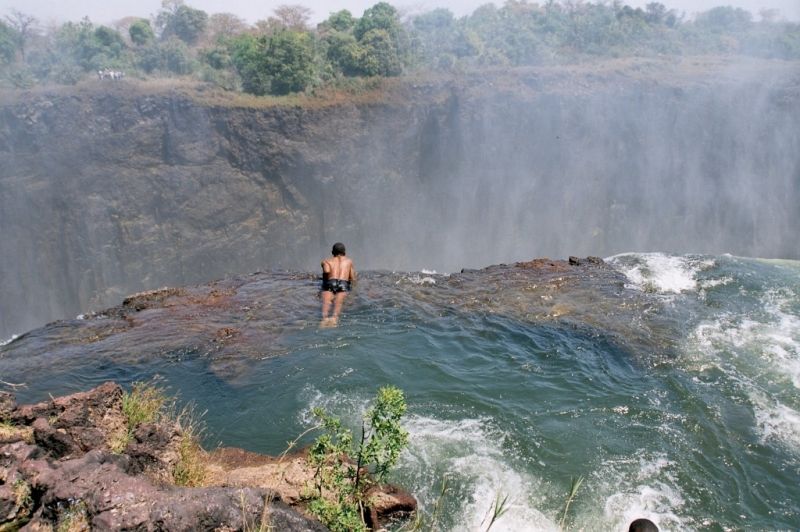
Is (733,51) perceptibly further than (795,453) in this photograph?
Yes

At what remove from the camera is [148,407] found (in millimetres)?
4711

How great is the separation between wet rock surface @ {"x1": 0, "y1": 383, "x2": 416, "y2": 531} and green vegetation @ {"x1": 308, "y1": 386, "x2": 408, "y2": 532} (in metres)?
0.16

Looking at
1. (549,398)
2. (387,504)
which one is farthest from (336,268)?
(387,504)

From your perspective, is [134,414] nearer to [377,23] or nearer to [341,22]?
[377,23]

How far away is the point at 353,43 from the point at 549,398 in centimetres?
1722

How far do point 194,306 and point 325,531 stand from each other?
250 inches

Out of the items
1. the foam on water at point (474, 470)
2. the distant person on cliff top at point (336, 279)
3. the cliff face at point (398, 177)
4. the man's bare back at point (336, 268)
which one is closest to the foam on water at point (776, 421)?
the foam on water at point (474, 470)

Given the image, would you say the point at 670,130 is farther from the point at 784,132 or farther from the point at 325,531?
the point at 325,531

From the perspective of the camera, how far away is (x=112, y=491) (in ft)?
10.4

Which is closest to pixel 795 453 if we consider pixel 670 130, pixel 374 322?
pixel 374 322

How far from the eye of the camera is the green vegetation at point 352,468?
11.7ft

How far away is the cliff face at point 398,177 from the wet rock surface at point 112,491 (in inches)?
520

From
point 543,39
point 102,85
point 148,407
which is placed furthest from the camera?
point 543,39

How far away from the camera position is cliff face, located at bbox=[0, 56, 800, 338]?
615 inches
